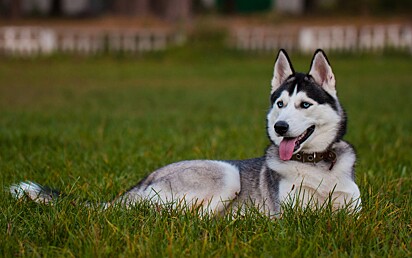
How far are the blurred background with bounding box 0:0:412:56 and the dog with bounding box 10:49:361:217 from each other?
77.8 ft

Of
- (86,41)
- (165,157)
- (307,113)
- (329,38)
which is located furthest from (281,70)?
(86,41)

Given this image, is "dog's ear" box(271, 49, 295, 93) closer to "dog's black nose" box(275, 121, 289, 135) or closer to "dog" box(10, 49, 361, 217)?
"dog" box(10, 49, 361, 217)

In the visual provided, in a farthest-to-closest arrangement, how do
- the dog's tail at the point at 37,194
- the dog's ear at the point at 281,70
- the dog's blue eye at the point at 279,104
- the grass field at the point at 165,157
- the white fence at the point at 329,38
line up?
1. the white fence at the point at 329,38
2. the dog's ear at the point at 281,70
3. the dog's blue eye at the point at 279,104
4. the dog's tail at the point at 37,194
5. the grass field at the point at 165,157

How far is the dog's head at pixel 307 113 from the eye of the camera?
17.0 feet

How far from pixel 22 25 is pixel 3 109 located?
20.5 metres

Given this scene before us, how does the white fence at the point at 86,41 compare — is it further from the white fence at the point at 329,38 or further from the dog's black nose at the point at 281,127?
the dog's black nose at the point at 281,127

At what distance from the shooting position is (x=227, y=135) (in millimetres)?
10391

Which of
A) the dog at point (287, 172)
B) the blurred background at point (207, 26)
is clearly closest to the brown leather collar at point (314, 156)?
the dog at point (287, 172)

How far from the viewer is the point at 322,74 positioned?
214 inches

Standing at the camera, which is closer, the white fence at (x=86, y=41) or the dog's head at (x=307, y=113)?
the dog's head at (x=307, y=113)

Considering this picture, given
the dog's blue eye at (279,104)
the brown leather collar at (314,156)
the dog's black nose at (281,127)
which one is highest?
the dog's blue eye at (279,104)

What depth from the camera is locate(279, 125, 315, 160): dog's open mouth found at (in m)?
5.21

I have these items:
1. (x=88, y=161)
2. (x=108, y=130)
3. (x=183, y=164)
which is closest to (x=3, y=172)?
(x=88, y=161)

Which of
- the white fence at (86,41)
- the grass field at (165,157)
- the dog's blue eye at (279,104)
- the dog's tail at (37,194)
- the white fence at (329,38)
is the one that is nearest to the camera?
the grass field at (165,157)
